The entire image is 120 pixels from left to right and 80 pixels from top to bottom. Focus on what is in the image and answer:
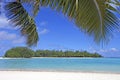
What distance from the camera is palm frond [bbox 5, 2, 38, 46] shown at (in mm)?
3295

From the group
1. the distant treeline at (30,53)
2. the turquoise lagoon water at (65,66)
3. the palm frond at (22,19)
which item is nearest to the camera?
the palm frond at (22,19)

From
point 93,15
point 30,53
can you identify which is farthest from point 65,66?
point 93,15

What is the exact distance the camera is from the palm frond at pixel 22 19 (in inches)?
130

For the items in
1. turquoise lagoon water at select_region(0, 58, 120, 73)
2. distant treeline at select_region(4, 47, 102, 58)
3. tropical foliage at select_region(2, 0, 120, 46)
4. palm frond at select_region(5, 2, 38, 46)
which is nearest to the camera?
tropical foliage at select_region(2, 0, 120, 46)

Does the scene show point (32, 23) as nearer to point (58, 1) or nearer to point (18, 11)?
point (18, 11)

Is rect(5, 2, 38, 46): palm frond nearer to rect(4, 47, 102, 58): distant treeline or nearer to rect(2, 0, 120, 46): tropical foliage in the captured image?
rect(2, 0, 120, 46): tropical foliage

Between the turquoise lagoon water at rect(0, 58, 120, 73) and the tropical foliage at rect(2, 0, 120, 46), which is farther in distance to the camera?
the turquoise lagoon water at rect(0, 58, 120, 73)

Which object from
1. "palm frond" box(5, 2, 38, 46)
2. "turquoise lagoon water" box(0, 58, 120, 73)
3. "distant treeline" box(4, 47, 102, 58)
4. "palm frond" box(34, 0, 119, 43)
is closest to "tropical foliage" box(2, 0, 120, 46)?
"palm frond" box(34, 0, 119, 43)

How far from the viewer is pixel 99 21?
2.31m

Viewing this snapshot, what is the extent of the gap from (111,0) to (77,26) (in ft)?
1.26

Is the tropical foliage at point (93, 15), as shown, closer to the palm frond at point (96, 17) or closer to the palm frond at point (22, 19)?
the palm frond at point (96, 17)

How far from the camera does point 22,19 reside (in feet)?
11.2

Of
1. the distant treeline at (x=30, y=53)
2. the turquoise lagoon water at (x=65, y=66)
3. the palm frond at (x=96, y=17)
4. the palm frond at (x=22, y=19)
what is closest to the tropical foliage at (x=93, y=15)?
the palm frond at (x=96, y=17)

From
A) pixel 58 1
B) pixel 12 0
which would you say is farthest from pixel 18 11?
pixel 58 1
